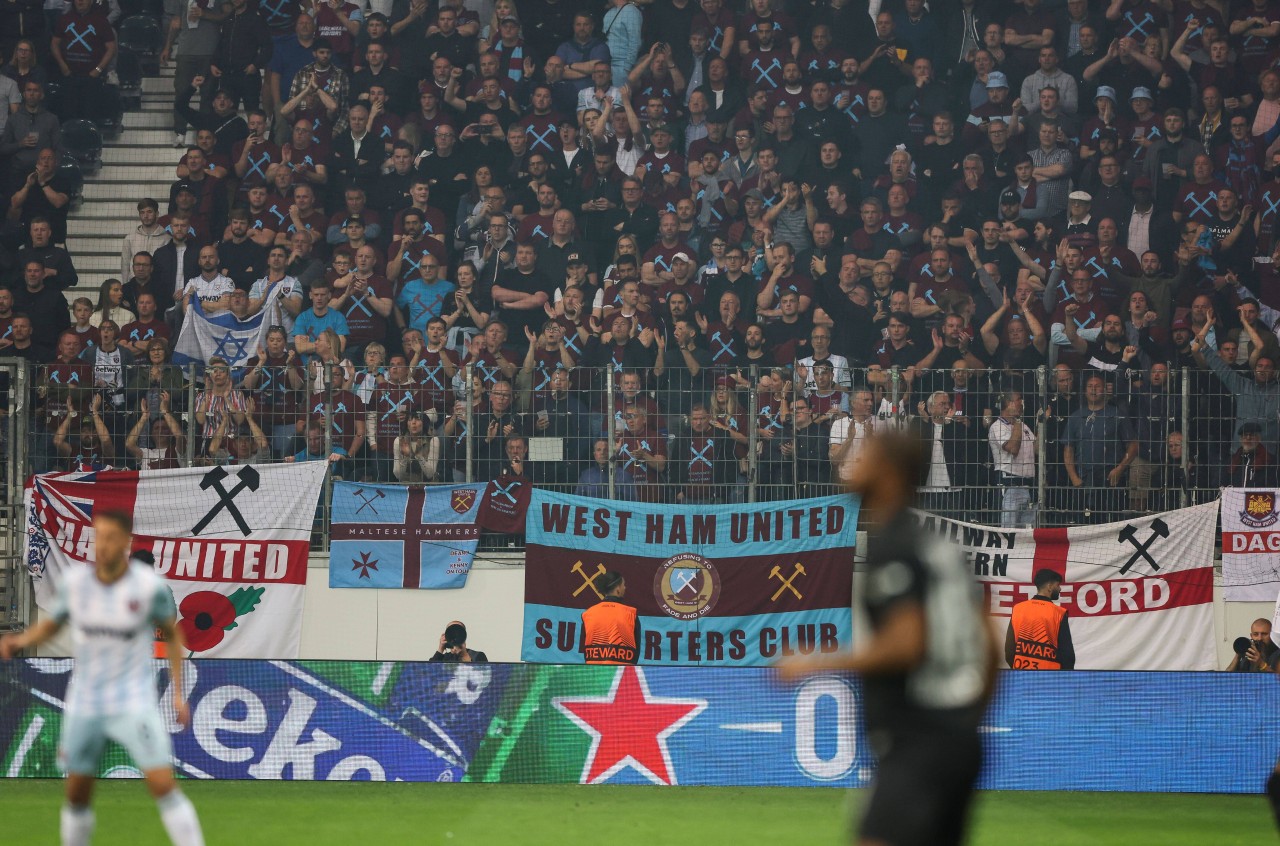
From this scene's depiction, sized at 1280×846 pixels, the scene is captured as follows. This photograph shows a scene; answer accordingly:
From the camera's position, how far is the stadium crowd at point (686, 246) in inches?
532

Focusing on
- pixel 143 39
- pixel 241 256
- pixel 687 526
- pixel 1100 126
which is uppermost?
pixel 143 39

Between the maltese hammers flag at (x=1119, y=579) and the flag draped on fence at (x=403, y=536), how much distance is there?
4330 millimetres

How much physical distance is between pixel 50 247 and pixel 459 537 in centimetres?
620

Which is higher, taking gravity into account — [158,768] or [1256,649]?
[158,768]

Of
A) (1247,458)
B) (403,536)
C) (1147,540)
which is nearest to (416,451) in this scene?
(403,536)

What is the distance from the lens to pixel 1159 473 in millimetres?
13445

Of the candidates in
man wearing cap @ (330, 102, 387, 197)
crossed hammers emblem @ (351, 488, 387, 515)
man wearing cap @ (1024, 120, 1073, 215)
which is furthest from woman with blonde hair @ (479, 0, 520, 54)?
crossed hammers emblem @ (351, 488, 387, 515)

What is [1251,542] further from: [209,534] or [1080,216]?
[209,534]

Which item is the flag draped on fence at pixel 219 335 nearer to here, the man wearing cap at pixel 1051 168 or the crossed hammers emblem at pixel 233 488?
the crossed hammers emblem at pixel 233 488

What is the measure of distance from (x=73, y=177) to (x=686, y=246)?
791cm

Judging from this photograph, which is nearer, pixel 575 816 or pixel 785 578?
pixel 575 816

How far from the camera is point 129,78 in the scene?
1942 cm

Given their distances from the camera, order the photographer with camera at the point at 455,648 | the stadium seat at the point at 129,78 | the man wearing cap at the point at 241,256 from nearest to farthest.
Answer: the photographer with camera at the point at 455,648
the man wearing cap at the point at 241,256
the stadium seat at the point at 129,78

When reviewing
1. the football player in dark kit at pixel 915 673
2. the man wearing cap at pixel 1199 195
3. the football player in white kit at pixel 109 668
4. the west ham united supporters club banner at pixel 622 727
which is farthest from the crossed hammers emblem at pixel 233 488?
the man wearing cap at pixel 1199 195
